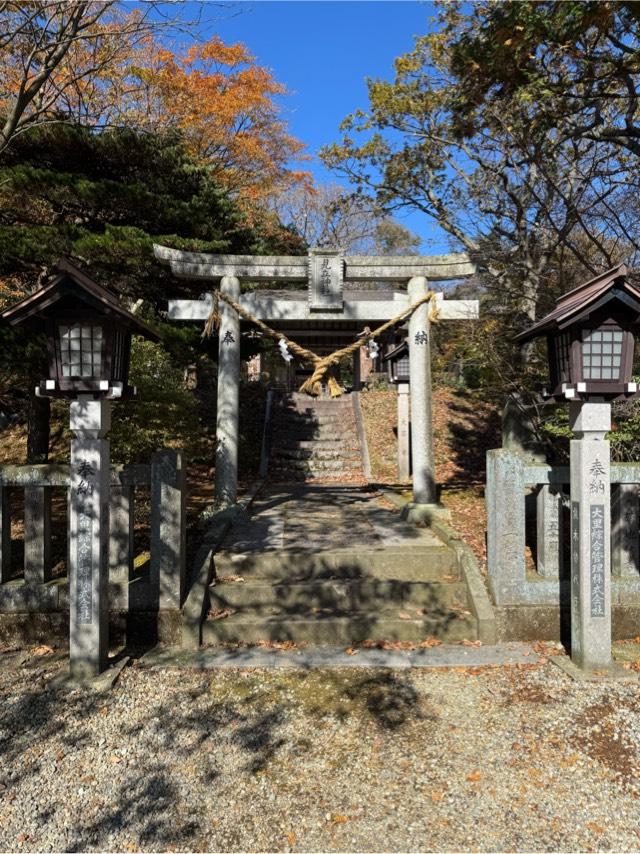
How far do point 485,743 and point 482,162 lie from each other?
9765 millimetres

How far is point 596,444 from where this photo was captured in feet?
16.0

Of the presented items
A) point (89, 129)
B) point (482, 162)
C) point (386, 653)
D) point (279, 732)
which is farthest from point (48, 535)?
point (482, 162)

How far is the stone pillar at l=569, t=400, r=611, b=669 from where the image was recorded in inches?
190

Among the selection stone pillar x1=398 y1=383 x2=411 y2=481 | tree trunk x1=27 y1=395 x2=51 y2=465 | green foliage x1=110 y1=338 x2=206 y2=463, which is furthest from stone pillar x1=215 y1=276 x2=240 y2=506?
stone pillar x1=398 y1=383 x2=411 y2=481

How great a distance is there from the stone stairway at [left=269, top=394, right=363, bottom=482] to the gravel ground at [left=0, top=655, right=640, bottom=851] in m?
9.47

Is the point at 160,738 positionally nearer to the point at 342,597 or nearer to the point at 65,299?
the point at 342,597

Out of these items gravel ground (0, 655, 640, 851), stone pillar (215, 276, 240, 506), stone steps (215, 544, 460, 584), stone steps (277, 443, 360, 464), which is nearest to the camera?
gravel ground (0, 655, 640, 851)

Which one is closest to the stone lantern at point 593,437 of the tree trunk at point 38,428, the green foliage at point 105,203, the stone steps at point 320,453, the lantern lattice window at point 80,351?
the lantern lattice window at point 80,351

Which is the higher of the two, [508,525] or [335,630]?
[508,525]

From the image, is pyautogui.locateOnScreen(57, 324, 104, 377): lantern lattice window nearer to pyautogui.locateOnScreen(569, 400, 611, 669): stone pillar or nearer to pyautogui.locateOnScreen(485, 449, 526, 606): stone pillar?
pyautogui.locateOnScreen(485, 449, 526, 606): stone pillar

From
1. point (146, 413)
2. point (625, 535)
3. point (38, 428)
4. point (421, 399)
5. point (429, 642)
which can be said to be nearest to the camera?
point (429, 642)

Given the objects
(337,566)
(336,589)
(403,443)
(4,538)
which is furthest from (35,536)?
(403,443)

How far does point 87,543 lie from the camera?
15.6 ft

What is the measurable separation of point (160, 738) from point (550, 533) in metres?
4.15
